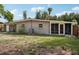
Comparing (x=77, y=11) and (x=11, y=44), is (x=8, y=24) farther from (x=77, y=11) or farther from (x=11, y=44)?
(x=77, y=11)

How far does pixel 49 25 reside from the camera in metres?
15.6

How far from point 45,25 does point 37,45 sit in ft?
2.00

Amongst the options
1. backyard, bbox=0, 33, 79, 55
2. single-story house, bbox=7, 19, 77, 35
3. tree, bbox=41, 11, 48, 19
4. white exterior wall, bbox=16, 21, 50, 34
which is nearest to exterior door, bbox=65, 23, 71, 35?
single-story house, bbox=7, 19, 77, 35

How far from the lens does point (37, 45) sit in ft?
50.4

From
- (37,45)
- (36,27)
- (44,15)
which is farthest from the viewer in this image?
(36,27)

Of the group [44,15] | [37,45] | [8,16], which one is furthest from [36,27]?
[8,16]

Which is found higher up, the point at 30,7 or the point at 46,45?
the point at 30,7

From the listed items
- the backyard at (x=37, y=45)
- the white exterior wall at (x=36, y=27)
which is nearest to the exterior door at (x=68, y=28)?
the backyard at (x=37, y=45)

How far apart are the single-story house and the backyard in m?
0.19

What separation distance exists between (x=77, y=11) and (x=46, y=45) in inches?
44.5

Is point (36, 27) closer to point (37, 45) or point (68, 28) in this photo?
point (37, 45)
